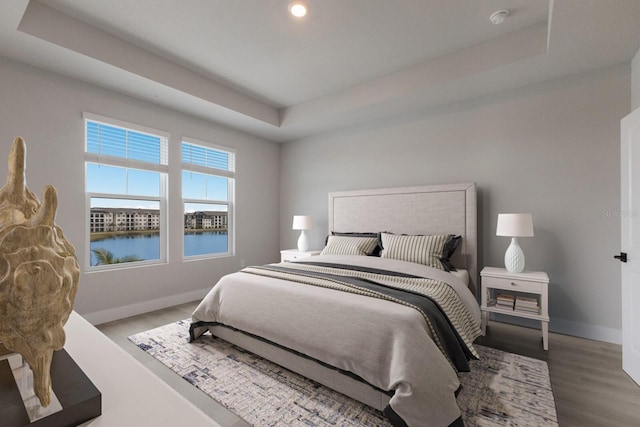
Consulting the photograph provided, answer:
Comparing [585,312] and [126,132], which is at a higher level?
[126,132]

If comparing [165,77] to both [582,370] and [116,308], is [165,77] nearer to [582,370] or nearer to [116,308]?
[116,308]

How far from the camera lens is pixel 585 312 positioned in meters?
2.98

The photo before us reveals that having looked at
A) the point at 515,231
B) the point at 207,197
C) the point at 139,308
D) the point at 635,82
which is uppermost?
the point at 635,82

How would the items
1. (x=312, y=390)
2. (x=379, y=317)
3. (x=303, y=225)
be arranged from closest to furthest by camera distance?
(x=379, y=317) < (x=312, y=390) < (x=303, y=225)

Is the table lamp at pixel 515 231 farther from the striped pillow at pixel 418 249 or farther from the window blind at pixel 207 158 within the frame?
the window blind at pixel 207 158

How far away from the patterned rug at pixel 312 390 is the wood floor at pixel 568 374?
68mm

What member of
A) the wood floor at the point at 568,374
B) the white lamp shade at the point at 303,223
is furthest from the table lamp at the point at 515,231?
the white lamp shade at the point at 303,223

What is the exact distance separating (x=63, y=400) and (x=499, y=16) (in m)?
3.50

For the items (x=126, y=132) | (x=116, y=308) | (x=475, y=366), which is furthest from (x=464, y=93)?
(x=116, y=308)

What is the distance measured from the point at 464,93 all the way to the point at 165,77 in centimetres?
338

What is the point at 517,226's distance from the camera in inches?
114

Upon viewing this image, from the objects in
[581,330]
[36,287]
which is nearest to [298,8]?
[36,287]

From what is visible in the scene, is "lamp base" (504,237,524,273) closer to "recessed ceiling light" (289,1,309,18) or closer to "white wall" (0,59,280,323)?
"recessed ceiling light" (289,1,309,18)

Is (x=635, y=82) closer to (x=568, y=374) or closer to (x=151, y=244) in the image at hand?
(x=568, y=374)
